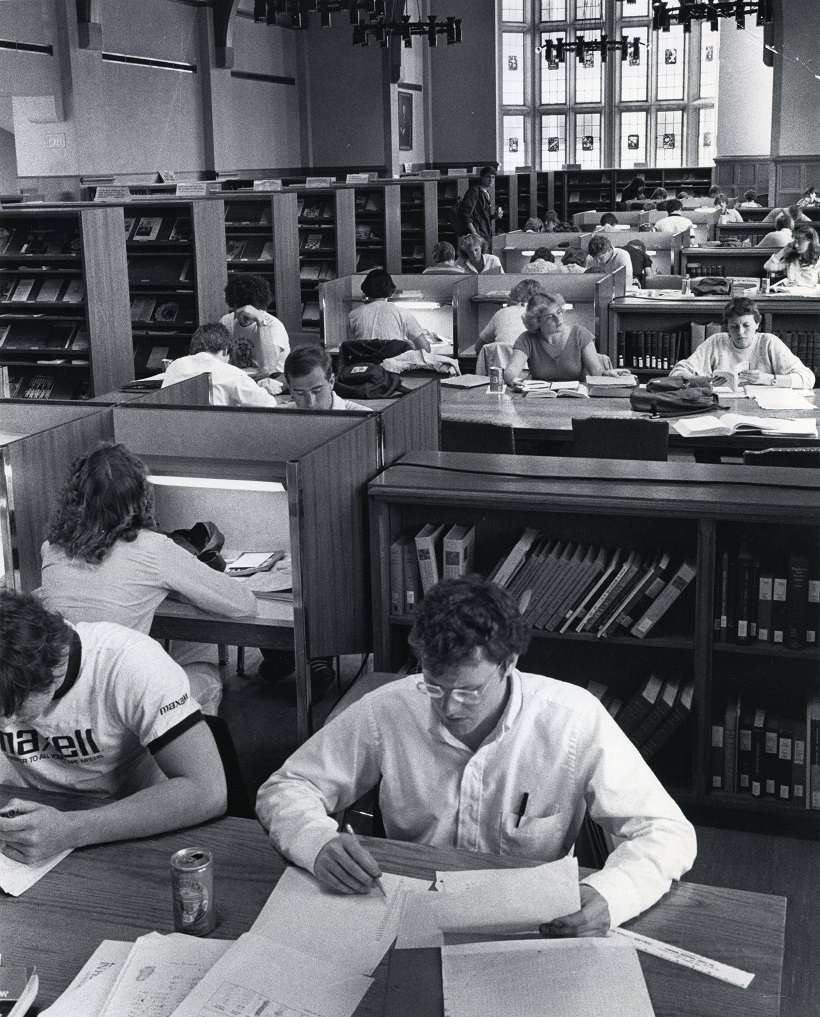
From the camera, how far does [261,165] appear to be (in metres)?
17.4

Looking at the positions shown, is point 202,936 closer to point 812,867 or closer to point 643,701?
point 643,701

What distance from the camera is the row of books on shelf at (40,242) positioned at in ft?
25.7

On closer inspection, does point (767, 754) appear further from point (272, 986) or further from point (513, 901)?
point (272, 986)

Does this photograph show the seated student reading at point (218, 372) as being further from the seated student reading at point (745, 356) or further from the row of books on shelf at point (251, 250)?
the row of books on shelf at point (251, 250)

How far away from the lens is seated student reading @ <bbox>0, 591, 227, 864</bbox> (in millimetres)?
1948

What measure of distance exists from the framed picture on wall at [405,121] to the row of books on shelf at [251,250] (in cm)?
1051

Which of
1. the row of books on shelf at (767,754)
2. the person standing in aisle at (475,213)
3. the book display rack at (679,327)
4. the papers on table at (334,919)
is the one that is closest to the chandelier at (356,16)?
the person standing in aisle at (475,213)

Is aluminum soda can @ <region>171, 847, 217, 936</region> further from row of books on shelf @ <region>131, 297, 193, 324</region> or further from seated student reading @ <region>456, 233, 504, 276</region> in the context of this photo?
seated student reading @ <region>456, 233, 504, 276</region>

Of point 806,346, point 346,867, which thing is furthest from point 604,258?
point 346,867

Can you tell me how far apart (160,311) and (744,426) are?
519cm

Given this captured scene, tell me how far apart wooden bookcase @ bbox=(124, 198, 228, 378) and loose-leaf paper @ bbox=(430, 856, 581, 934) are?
282 inches

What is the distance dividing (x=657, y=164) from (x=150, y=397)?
18.4 m

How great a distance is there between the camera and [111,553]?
2.99 m

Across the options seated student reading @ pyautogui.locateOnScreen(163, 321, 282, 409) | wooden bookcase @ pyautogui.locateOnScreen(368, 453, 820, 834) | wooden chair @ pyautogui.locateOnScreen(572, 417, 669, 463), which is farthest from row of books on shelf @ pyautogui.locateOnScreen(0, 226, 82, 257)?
wooden bookcase @ pyautogui.locateOnScreen(368, 453, 820, 834)
